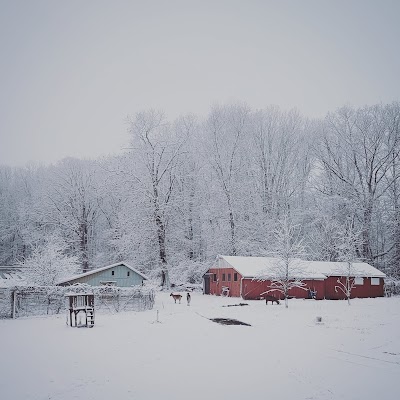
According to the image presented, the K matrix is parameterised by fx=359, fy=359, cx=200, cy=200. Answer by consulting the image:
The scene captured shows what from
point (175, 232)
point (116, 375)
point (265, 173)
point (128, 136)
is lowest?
point (116, 375)

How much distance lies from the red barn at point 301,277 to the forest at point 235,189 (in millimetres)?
4938

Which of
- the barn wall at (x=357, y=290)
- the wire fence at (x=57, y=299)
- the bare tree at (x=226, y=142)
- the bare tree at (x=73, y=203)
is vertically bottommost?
the barn wall at (x=357, y=290)

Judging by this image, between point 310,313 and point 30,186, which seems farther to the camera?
point 30,186

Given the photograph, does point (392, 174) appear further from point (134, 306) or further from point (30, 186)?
point (30, 186)

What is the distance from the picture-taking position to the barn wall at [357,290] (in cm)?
3953

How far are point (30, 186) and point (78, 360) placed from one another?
60.2 metres

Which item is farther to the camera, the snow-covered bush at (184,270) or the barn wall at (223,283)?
the snow-covered bush at (184,270)

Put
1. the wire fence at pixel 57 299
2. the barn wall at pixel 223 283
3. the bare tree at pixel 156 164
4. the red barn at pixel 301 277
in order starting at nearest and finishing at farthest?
1. the wire fence at pixel 57 299
2. the red barn at pixel 301 277
3. the barn wall at pixel 223 283
4. the bare tree at pixel 156 164

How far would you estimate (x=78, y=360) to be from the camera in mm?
11797

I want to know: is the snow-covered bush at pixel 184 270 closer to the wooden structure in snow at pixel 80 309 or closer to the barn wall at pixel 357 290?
the barn wall at pixel 357 290

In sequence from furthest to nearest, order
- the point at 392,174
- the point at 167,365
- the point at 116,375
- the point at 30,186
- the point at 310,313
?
the point at 30,186, the point at 392,174, the point at 310,313, the point at 167,365, the point at 116,375

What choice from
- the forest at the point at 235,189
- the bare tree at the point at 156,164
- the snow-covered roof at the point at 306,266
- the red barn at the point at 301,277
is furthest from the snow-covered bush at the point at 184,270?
the snow-covered roof at the point at 306,266

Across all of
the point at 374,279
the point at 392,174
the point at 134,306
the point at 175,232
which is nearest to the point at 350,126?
the point at 392,174

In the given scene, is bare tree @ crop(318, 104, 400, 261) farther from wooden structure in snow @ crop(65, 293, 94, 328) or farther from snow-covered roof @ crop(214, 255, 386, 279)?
wooden structure in snow @ crop(65, 293, 94, 328)
